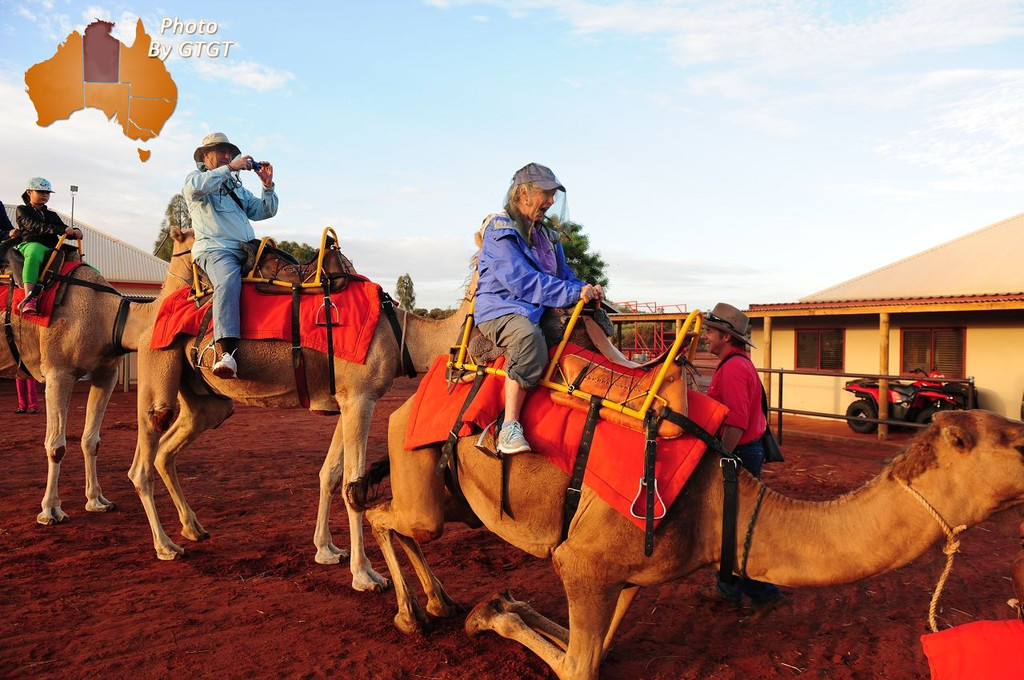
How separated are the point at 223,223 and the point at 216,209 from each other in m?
0.14

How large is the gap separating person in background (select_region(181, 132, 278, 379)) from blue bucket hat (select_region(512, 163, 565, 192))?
122 inches

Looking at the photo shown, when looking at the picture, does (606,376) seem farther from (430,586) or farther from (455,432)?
(430,586)

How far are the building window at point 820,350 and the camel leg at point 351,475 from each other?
52.8 ft

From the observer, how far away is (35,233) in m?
7.53

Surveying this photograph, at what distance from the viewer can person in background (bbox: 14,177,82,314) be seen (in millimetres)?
7289

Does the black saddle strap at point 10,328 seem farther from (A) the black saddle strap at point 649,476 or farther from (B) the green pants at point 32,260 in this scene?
(A) the black saddle strap at point 649,476

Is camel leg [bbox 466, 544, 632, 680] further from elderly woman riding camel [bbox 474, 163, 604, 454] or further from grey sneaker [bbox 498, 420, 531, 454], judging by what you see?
elderly woman riding camel [bbox 474, 163, 604, 454]

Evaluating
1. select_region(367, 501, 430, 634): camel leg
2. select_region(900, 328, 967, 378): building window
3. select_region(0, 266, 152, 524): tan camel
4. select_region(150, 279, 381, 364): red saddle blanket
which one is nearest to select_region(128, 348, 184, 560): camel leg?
select_region(150, 279, 381, 364): red saddle blanket

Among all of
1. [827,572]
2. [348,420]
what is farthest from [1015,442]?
[348,420]

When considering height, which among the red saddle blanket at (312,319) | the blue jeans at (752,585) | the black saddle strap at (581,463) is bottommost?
the blue jeans at (752,585)

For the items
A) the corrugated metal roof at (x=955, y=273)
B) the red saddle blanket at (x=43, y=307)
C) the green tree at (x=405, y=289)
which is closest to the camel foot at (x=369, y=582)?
the red saddle blanket at (x=43, y=307)

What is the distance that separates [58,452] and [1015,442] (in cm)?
837

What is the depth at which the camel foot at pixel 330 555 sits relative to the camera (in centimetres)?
595

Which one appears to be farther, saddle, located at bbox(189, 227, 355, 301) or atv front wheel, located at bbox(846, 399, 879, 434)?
atv front wheel, located at bbox(846, 399, 879, 434)
